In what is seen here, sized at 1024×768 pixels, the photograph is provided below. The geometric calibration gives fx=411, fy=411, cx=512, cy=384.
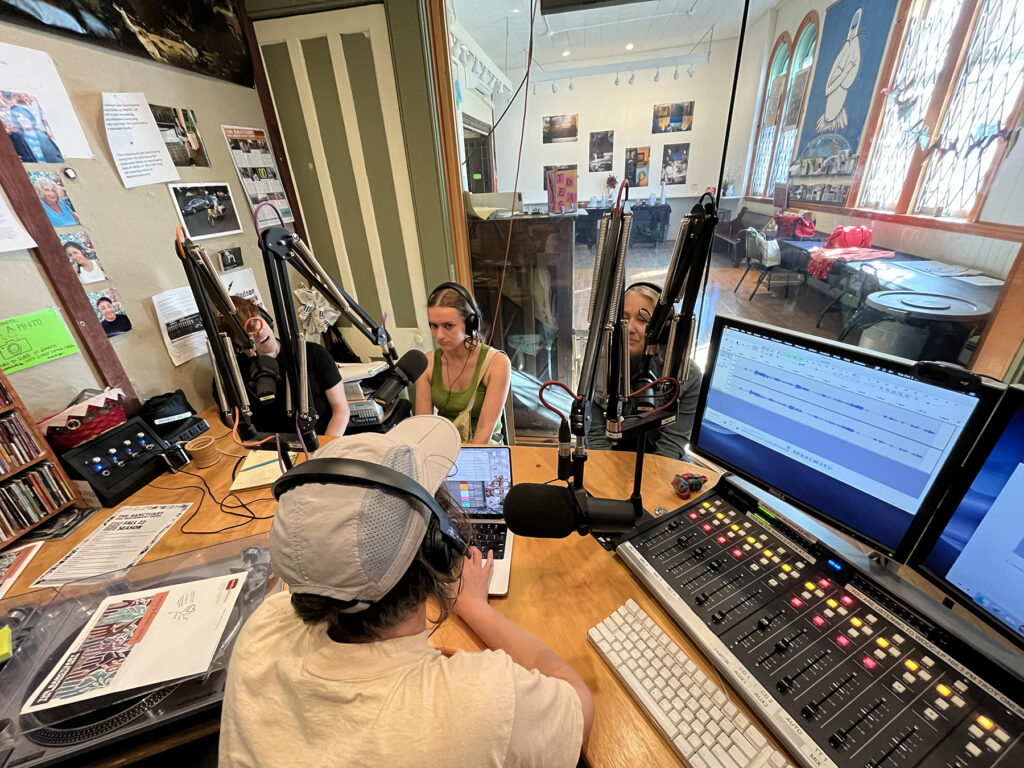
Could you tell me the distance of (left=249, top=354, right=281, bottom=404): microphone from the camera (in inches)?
35.7

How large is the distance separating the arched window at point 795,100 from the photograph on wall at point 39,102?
2775 millimetres

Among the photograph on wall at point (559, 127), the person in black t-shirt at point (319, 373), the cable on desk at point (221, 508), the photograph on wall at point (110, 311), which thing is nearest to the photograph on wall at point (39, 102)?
the photograph on wall at point (110, 311)

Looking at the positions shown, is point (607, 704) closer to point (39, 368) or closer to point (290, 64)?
point (39, 368)

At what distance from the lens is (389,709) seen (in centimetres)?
57

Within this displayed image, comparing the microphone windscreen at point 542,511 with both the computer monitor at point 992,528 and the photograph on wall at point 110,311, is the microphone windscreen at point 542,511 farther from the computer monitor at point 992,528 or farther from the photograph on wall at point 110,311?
the photograph on wall at point 110,311

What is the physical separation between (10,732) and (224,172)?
218 cm

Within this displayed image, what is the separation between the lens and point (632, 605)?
876 mm

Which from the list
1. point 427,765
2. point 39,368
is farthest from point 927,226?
point 39,368

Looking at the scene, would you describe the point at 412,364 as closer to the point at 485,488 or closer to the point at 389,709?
the point at 485,488

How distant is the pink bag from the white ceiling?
1004mm

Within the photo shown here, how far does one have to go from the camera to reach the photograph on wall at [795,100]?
167cm

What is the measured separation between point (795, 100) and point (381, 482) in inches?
87.6

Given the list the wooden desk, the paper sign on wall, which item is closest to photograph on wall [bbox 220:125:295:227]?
the paper sign on wall

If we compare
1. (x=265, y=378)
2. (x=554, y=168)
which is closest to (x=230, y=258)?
(x=265, y=378)
